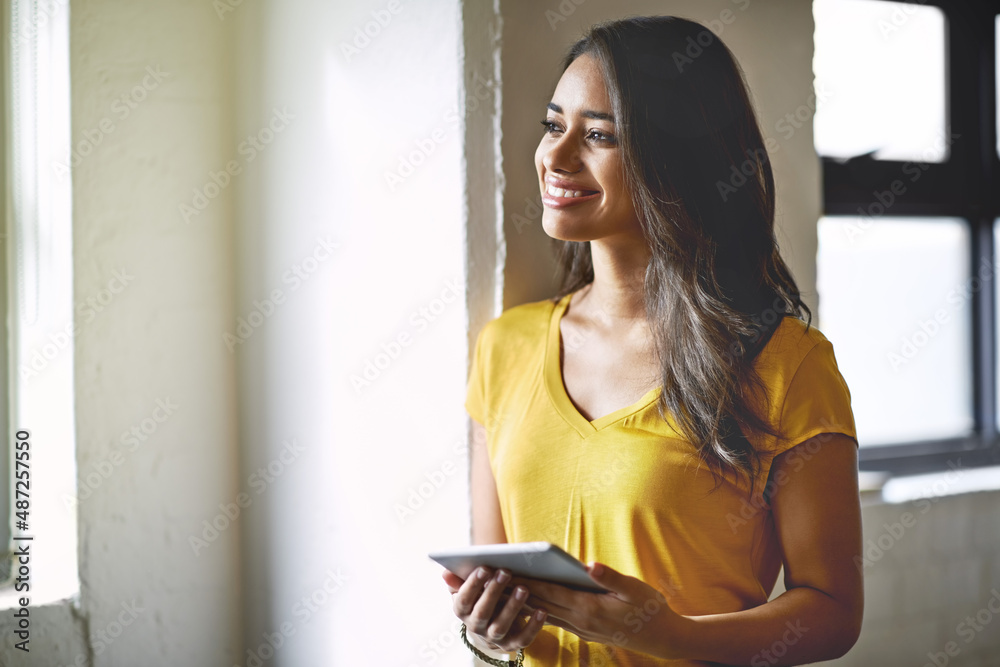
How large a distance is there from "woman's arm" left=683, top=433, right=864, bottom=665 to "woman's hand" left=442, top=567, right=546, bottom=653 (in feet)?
0.68

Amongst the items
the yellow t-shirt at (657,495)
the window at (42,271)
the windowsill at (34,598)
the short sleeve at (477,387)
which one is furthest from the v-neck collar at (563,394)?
the windowsill at (34,598)

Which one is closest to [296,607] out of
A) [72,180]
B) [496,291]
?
[496,291]

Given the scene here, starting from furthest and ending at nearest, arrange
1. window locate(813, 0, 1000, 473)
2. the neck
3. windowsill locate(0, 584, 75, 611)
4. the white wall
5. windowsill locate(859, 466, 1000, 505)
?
1. window locate(813, 0, 1000, 473)
2. windowsill locate(859, 466, 1000, 505)
3. windowsill locate(0, 584, 75, 611)
4. the white wall
5. the neck

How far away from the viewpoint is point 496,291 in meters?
1.19

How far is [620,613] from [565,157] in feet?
2.01

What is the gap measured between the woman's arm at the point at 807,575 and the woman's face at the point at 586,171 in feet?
1.32

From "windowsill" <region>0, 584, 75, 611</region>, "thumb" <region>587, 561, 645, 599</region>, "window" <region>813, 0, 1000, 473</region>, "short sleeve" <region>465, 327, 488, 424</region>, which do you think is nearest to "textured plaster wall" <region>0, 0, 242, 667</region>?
"windowsill" <region>0, 584, 75, 611</region>

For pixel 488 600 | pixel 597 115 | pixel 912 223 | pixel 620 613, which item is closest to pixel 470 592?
pixel 488 600

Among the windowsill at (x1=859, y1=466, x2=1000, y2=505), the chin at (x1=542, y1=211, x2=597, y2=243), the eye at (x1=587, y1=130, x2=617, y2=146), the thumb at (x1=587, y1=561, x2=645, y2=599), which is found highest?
the eye at (x1=587, y1=130, x2=617, y2=146)

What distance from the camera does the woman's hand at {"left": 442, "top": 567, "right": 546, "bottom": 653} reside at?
858 mm

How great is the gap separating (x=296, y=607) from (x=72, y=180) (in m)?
1.14

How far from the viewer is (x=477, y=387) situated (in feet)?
3.79

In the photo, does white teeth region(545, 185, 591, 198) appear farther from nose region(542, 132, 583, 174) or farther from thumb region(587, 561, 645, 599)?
thumb region(587, 561, 645, 599)

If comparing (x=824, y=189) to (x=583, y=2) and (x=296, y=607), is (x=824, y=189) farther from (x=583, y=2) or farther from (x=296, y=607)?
(x=296, y=607)
